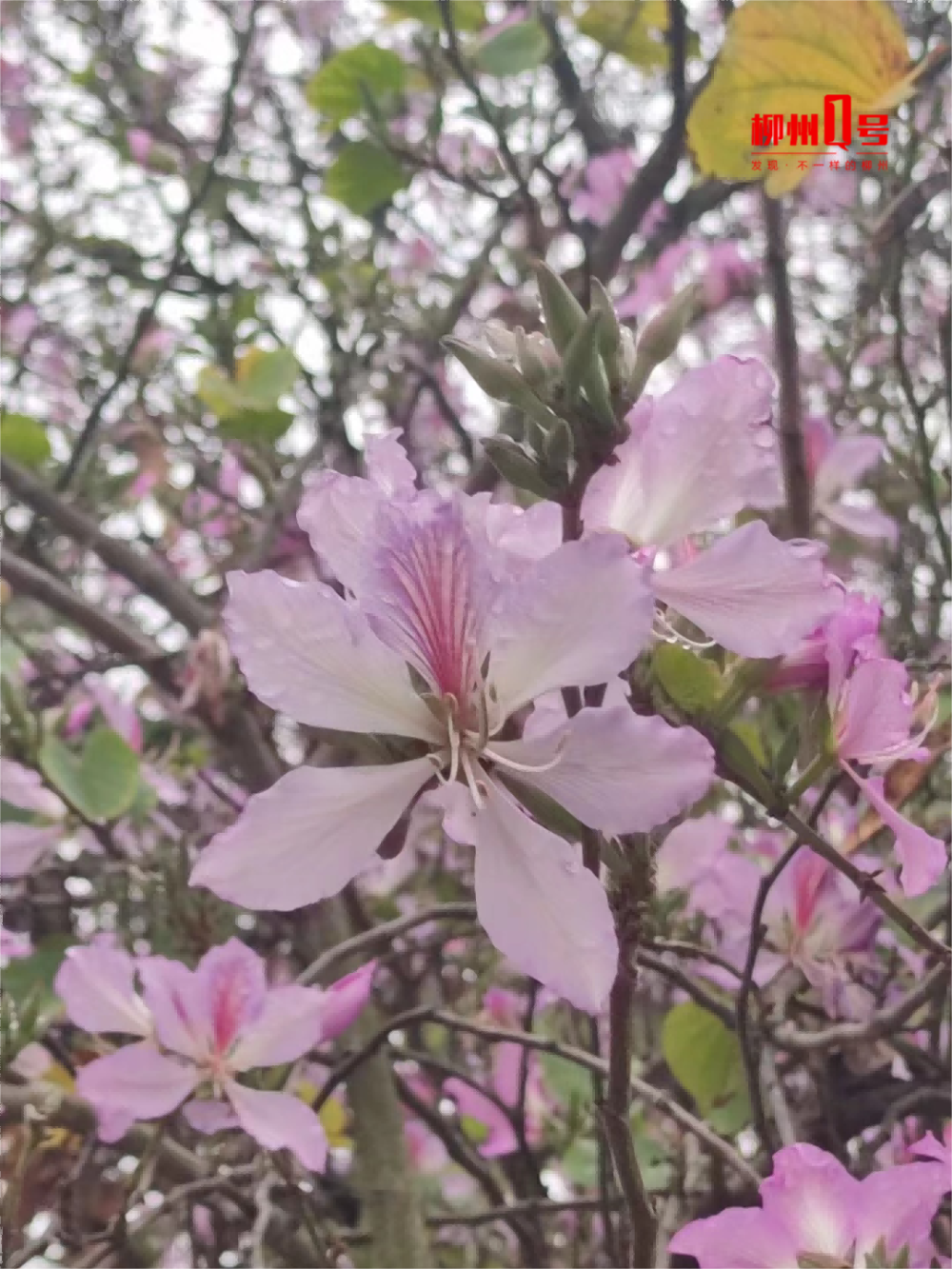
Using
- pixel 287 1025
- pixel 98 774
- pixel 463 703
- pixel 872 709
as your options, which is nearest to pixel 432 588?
pixel 463 703

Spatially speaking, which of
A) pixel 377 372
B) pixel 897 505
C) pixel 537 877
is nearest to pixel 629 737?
pixel 537 877

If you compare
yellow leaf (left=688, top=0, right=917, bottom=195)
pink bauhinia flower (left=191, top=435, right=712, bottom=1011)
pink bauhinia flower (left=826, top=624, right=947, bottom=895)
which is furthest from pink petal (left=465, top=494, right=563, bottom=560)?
yellow leaf (left=688, top=0, right=917, bottom=195)

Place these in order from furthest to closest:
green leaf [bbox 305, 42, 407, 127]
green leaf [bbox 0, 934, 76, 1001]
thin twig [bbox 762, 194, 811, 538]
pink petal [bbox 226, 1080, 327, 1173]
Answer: green leaf [bbox 305, 42, 407, 127], green leaf [bbox 0, 934, 76, 1001], thin twig [bbox 762, 194, 811, 538], pink petal [bbox 226, 1080, 327, 1173]

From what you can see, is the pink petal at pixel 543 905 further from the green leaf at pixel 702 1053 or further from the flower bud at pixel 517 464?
the green leaf at pixel 702 1053

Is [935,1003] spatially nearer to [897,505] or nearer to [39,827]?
[39,827]

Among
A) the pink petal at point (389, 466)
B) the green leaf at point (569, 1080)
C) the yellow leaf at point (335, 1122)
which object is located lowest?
the yellow leaf at point (335, 1122)

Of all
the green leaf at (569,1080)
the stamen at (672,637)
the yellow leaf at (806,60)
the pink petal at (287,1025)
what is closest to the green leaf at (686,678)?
the stamen at (672,637)

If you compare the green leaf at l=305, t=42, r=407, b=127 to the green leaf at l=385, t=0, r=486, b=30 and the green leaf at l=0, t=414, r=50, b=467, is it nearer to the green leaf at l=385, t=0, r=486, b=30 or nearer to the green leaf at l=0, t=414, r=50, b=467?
the green leaf at l=385, t=0, r=486, b=30

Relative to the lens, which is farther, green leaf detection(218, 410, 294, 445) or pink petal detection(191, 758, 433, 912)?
green leaf detection(218, 410, 294, 445)
